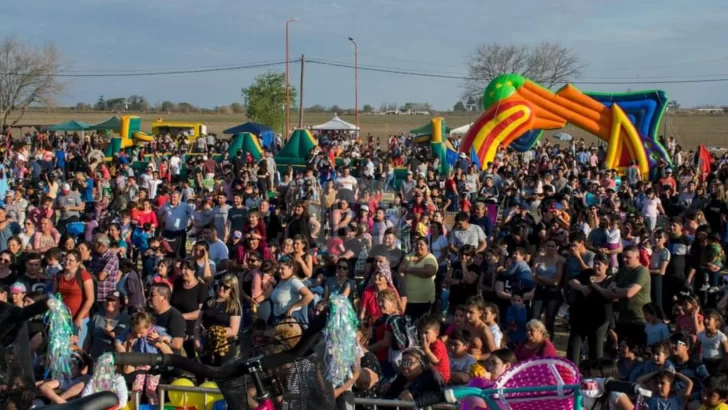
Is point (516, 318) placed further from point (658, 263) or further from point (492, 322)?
point (658, 263)

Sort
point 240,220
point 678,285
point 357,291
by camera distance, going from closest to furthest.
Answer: point 357,291 → point 678,285 → point 240,220

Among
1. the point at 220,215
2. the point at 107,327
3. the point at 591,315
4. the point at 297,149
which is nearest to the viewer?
the point at 107,327

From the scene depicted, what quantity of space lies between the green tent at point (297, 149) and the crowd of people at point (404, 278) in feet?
30.3

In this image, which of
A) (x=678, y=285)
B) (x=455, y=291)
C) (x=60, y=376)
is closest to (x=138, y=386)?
(x=60, y=376)

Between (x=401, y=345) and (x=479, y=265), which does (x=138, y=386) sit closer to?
(x=401, y=345)

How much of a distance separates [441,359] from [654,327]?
238cm

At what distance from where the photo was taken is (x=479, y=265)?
959 cm

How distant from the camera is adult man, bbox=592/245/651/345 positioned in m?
8.28

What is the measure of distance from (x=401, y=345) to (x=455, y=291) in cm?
308

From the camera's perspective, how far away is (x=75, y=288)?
8.55 metres

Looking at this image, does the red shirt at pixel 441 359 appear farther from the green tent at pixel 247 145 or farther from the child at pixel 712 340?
the green tent at pixel 247 145

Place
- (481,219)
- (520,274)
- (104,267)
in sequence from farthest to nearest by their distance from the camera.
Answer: (481,219) → (104,267) → (520,274)

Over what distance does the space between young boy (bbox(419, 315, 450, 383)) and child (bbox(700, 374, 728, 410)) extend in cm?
169

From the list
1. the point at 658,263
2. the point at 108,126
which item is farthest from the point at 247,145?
the point at 658,263
